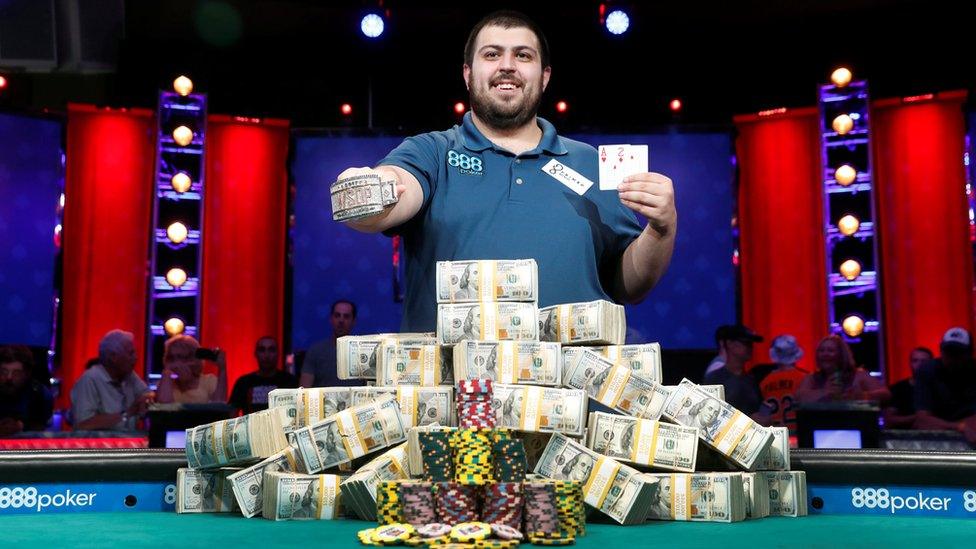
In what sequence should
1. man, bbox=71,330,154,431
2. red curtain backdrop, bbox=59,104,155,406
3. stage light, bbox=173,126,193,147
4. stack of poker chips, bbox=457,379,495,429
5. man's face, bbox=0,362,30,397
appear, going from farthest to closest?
red curtain backdrop, bbox=59,104,155,406 < stage light, bbox=173,126,193,147 < man, bbox=71,330,154,431 < man's face, bbox=0,362,30,397 < stack of poker chips, bbox=457,379,495,429

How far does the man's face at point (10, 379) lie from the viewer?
5.88 meters

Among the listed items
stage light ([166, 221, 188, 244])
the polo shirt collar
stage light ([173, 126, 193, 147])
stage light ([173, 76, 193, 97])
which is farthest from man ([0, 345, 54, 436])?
the polo shirt collar

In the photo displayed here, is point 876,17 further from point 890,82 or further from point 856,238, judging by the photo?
point 856,238

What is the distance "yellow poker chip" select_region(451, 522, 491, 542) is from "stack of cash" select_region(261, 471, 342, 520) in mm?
466

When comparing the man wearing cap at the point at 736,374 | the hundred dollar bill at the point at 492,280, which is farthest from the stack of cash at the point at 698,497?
the man wearing cap at the point at 736,374

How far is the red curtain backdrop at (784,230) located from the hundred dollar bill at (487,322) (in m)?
6.75

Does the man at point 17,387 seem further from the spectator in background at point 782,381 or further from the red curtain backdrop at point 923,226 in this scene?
the red curtain backdrop at point 923,226

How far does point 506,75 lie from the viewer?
112 inches

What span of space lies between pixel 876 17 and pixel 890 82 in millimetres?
504

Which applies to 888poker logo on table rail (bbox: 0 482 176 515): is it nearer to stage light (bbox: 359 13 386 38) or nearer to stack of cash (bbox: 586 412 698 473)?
stack of cash (bbox: 586 412 698 473)

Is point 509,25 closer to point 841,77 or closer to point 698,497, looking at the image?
point 698,497

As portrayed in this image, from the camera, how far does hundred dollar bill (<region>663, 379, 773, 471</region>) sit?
2367 millimetres

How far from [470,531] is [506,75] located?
1.40 m

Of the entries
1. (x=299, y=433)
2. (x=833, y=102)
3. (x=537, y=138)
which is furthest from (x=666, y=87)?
(x=299, y=433)
